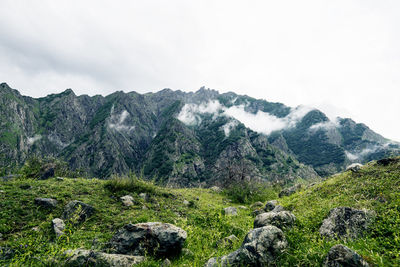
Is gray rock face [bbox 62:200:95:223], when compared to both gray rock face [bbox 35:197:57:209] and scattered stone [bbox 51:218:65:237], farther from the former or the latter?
gray rock face [bbox 35:197:57:209]

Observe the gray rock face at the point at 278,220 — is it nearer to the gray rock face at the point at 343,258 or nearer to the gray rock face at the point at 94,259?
the gray rock face at the point at 343,258

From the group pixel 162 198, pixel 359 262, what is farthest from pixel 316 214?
pixel 162 198

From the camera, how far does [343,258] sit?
13.5 ft

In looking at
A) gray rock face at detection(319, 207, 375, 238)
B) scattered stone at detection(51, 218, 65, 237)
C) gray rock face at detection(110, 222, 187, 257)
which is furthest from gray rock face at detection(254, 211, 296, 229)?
scattered stone at detection(51, 218, 65, 237)

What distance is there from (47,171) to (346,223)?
887 inches

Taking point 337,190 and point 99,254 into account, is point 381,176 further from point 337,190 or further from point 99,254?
point 99,254

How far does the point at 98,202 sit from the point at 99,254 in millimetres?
5716

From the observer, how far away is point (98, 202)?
10.4m

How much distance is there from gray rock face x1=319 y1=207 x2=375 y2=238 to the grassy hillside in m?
0.26

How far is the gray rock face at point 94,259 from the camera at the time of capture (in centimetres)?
491

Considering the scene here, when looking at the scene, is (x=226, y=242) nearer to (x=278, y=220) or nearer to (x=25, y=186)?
(x=278, y=220)

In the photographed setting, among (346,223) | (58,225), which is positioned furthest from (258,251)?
(58,225)

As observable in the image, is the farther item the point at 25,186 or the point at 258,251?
the point at 25,186

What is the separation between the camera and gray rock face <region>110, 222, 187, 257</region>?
6469 mm
